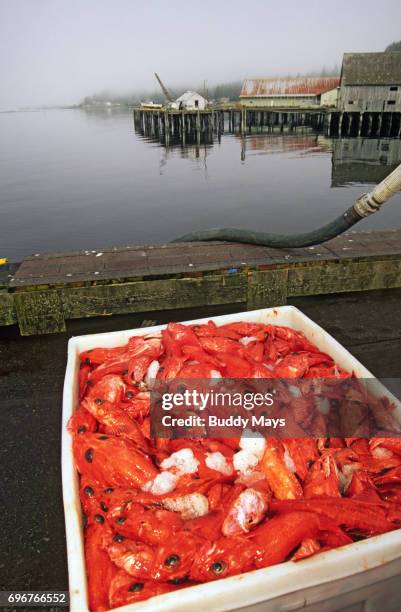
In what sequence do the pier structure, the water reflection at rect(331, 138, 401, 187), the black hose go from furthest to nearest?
the pier structure < the water reflection at rect(331, 138, 401, 187) < the black hose

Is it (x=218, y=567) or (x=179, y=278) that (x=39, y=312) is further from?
(x=218, y=567)

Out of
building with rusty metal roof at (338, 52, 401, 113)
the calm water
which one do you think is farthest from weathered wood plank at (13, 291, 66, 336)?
building with rusty metal roof at (338, 52, 401, 113)

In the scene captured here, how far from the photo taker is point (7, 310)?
5883mm

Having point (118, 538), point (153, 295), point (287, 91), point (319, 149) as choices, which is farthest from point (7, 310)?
point (287, 91)

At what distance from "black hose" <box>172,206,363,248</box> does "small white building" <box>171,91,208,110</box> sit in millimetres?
56499

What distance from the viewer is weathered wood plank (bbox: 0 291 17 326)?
229 inches

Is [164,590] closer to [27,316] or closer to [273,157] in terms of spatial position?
[27,316]

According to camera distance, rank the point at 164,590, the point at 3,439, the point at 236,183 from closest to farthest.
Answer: the point at 164,590 < the point at 3,439 < the point at 236,183

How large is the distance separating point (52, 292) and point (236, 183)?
26.0 m

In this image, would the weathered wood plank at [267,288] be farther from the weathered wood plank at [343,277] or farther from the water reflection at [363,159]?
the water reflection at [363,159]

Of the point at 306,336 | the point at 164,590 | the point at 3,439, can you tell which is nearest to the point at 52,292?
the point at 3,439

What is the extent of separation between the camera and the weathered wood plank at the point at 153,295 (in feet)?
19.7

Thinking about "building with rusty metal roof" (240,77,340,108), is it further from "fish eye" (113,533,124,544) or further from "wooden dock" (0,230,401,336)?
"fish eye" (113,533,124,544)

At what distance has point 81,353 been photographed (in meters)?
4.26
